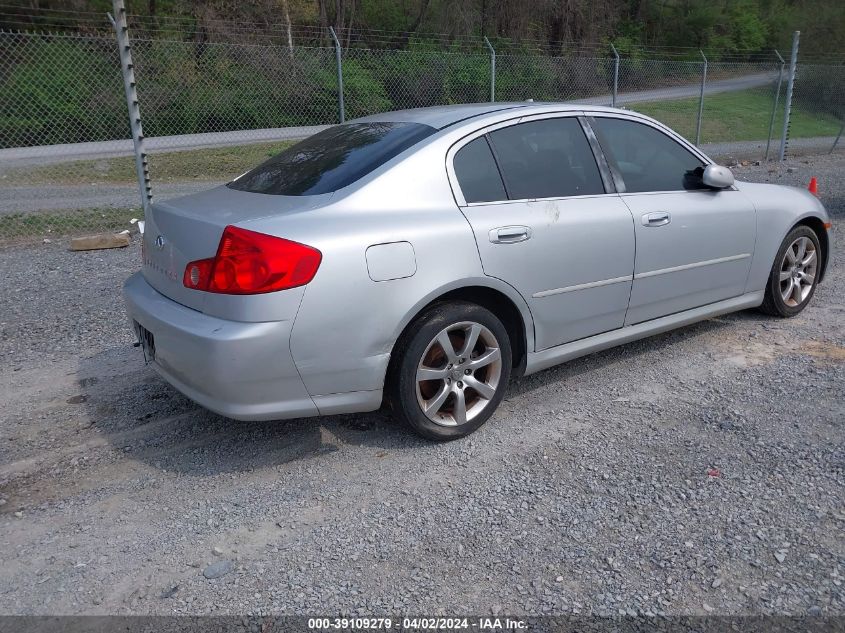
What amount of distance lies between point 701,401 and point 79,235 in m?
7.49

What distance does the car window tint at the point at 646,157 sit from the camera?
435 cm

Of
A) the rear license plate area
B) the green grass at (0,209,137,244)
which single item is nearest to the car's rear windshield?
the rear license plate area

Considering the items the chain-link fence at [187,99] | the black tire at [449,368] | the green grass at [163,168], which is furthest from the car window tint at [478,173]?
the green grass at [163,168]

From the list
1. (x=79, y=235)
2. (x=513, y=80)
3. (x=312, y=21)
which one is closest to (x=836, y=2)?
(x=312, y=21)

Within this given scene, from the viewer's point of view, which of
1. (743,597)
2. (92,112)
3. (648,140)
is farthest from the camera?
(92,112)

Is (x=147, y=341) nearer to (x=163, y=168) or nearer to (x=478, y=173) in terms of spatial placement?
(x=478, y=173)

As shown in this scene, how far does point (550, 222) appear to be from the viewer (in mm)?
3857

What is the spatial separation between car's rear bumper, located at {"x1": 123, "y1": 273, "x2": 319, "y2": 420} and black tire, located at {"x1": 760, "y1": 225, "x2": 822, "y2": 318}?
12.0 ft

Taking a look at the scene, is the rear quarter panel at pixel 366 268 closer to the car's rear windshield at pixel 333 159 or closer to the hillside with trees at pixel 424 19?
the car's rear windshield at pixel 333 159

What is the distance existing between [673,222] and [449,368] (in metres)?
1.78

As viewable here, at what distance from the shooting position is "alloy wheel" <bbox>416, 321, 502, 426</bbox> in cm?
358

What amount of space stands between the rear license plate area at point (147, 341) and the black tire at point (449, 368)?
1177 mm

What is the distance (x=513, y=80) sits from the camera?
51.3ft

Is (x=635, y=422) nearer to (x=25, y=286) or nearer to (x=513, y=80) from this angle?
(x=25, y=286)
